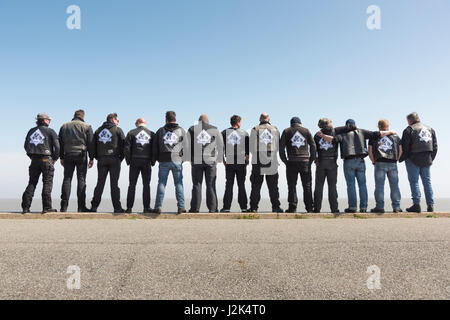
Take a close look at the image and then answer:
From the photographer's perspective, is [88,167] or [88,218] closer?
[88,218]

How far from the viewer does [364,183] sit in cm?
714

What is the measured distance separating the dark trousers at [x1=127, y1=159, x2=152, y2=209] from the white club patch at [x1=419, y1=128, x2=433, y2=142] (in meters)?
6.81

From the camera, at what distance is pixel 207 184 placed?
22.6 ft

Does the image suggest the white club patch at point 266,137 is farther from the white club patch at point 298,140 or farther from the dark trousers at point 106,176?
the dark trousers at point 106,176

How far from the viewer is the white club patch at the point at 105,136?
7.09 meters

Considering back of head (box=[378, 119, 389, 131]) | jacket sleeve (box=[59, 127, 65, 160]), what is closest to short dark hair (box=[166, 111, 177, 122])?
jacket sleeve (box=[59, 127, 65, 160])

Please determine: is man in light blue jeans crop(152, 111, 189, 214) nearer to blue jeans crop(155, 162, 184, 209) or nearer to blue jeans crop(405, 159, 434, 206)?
blue jeans crop(155, 162, 184, 209)

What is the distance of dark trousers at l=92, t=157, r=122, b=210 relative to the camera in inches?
274

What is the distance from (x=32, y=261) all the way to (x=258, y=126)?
554 cm

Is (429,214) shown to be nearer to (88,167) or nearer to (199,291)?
(199,291)

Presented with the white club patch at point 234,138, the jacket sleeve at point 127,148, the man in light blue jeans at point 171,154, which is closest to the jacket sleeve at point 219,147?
the white club patch at point 234,138

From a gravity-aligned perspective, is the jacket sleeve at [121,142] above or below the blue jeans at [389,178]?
above

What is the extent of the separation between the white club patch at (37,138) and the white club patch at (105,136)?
1248 mm

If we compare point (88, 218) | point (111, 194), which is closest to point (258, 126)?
point (111, 194)
